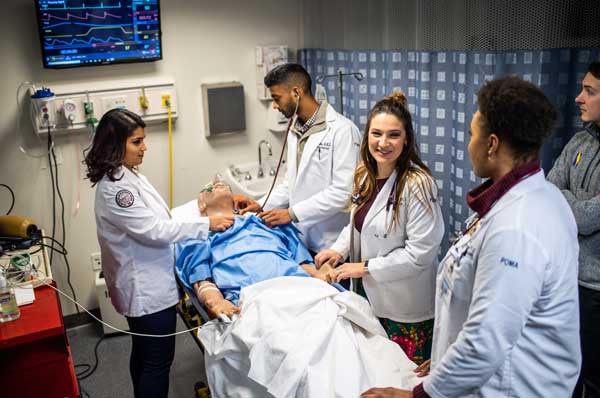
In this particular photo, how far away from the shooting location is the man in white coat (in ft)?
8.32

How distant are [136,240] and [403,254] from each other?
103 centimetres

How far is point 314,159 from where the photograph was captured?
2.60 m

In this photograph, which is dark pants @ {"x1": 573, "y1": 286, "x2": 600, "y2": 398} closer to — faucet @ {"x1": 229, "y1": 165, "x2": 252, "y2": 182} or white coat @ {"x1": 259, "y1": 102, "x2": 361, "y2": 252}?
white coat @ {"x1": 259, "y1": 102, "x2": 361, "y2": 252}

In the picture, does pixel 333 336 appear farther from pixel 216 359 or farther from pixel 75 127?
pixel 75 127

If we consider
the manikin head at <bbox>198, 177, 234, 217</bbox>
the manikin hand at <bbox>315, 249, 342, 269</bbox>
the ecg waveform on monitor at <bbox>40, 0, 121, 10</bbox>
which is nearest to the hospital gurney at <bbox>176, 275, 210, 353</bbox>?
the manikin head at <bbox>198, 177, 234, 217</bbox>

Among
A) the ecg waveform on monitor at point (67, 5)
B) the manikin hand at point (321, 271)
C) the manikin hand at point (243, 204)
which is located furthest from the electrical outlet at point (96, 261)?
the manikin hand at point (321, 271)

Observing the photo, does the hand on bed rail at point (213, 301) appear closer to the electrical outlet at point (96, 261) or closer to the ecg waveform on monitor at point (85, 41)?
the electrical outlet at point (96, 261)

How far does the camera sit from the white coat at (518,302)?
1104 mm

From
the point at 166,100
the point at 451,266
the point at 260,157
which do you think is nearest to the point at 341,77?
the point at 260,157

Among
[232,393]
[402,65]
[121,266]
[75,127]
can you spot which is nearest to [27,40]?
[75,127]

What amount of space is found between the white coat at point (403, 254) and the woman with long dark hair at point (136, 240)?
0.74 meters

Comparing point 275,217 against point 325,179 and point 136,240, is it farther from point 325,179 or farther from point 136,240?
point 136,240

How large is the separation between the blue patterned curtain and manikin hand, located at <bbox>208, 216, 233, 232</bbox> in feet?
3.36

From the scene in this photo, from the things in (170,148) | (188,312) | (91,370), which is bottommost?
(91,370)
